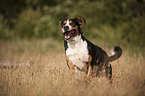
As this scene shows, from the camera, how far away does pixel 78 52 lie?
3.72 meters

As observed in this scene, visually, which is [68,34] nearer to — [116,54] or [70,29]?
[70,29]

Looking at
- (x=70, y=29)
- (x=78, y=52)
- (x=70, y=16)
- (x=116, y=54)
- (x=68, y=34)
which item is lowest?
(x=116, y=54)

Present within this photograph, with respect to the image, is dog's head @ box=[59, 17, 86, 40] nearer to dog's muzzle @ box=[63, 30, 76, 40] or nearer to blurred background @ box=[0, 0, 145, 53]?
dog's muzzle @ box=[63, 30, 76, 40]

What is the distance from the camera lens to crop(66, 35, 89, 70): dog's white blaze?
370 centimetres

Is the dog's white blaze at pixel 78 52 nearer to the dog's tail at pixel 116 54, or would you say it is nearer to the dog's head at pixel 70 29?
the dog's head at pixel 70 29

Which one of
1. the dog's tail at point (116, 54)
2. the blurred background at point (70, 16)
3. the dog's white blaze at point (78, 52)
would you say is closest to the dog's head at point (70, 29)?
the dog's white blaze at point (78, 52)

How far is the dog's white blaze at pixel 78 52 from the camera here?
3703 millimetres

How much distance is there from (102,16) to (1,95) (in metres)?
15.3

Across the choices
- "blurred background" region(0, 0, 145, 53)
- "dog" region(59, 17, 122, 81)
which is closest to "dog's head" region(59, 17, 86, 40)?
"dog" region(59, 17, 122, 81)

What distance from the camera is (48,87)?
347 cm

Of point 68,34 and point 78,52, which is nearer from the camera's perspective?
point 78,52

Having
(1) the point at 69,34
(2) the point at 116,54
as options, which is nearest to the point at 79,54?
(1) the point at 69,34

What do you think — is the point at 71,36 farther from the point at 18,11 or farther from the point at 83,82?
the point at 18,11

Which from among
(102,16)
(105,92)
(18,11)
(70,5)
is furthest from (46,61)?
(18,11)
